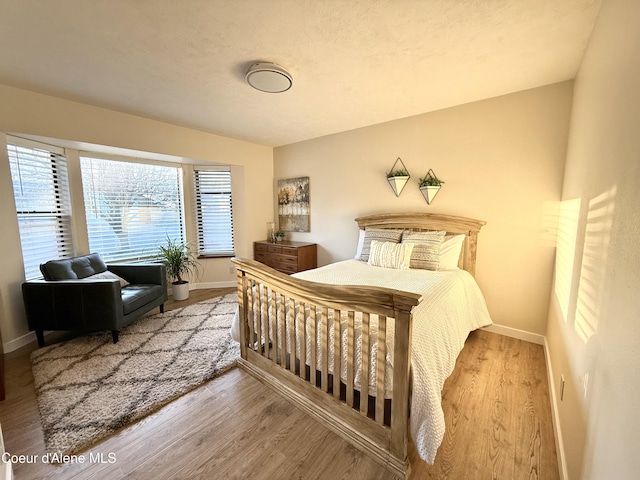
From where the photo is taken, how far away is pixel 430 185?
3.05 meters

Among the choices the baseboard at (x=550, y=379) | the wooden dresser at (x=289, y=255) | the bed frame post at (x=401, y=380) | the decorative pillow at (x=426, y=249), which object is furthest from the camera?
the wooden dresser at (x=289, y=255)

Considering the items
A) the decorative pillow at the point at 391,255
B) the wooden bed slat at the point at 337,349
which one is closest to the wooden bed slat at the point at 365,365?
the wooden bed slat at the point at 337,349

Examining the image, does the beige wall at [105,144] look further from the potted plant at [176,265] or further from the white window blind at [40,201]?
the potted plant at [176,265]

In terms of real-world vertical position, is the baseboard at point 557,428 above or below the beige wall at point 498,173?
below

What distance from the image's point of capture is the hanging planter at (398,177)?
10.8ft

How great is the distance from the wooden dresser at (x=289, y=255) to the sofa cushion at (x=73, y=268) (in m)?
2.11

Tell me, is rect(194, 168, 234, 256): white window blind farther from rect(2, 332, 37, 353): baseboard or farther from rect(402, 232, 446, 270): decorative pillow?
rect(402, 232, 446, 270): decorative pillow

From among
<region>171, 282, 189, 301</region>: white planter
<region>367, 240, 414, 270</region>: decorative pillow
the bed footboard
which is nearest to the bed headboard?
<region>367, 240, 414, 270</region>: decorative pillow

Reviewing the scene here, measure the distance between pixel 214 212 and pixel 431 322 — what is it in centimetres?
402

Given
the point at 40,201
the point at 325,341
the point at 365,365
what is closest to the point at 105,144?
the point at 40,201

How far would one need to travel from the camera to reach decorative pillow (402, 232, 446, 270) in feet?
9.16

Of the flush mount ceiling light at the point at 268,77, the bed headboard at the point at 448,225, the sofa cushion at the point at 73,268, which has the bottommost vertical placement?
the sofa cushion at the point at 73,268

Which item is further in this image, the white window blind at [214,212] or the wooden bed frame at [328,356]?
the white window blind at [214,212]

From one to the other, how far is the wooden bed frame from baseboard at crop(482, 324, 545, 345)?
2.04 meters
